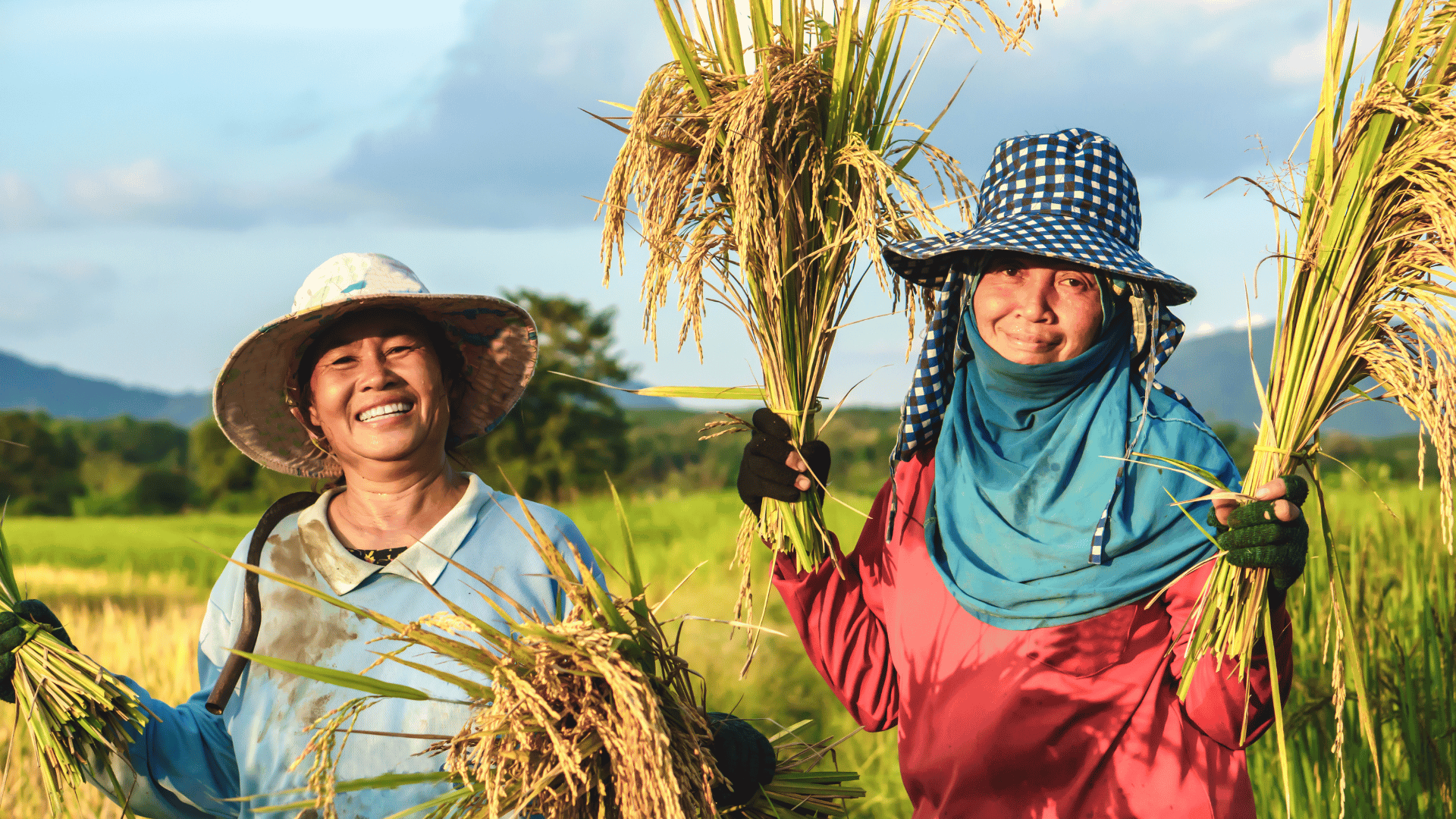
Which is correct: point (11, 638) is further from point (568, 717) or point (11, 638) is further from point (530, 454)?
point (530, 454)

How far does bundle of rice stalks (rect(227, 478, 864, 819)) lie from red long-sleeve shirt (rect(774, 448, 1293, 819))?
672 millimetres

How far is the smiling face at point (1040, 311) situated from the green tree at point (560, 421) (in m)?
15.0

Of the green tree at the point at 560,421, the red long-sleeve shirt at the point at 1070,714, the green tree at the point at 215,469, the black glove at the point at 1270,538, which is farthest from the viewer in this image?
the green tree at the point at 215,469

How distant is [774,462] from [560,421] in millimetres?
15945

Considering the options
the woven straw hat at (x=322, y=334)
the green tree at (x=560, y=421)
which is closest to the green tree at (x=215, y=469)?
the green tree at (x=560, y=421)

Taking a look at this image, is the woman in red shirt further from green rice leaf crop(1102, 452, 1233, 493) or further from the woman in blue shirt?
the woman in blue shirt

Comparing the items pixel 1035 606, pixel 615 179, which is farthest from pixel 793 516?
pixel 615 179

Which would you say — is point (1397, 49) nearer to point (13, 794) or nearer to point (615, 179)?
point (615, 179)

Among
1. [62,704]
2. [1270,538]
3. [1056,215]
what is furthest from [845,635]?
[62,704]

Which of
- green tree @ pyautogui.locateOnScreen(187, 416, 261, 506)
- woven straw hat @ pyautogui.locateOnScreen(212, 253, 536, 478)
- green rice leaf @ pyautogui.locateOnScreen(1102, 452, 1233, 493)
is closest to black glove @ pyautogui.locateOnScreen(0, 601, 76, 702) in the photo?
woven straw hat @ pyautogui.locateOnScreen(212, 253, 536, 478)

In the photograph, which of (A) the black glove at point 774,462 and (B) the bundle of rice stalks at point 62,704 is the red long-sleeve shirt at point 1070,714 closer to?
(A) the black glove at point 774,462

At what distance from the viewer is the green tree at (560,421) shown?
56.5 feet

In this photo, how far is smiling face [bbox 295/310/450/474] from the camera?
7.21 feet

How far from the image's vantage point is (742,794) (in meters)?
1.88
